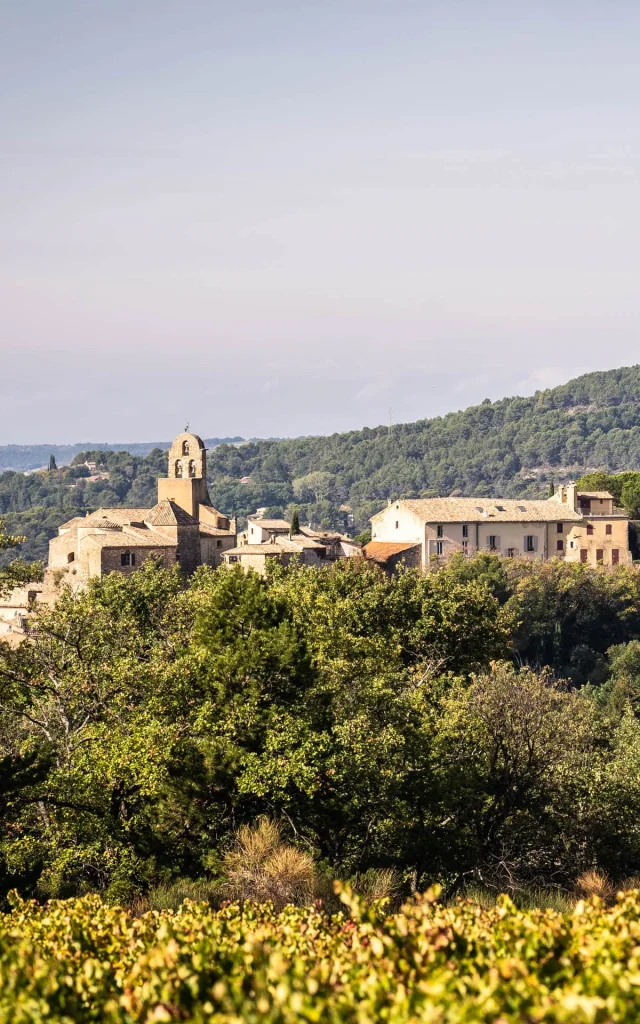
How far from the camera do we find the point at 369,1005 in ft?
23.8

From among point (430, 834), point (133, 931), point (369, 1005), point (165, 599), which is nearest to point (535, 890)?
point (430, 834)

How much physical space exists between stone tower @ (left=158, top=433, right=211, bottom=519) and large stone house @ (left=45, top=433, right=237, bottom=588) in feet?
0.18

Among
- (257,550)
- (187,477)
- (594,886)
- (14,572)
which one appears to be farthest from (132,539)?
(594,886)

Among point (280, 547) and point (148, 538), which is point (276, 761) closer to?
point (148, 538)

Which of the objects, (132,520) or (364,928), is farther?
(132,520)

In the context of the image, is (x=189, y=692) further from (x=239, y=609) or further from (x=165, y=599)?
(x=165, y=599)

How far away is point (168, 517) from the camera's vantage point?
211 feet

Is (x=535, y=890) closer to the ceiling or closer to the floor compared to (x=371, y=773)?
closer to the floor

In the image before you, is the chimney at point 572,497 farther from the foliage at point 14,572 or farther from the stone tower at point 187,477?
the foliage at point 14,572

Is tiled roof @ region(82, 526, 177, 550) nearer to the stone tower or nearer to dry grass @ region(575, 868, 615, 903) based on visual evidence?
the stone tower

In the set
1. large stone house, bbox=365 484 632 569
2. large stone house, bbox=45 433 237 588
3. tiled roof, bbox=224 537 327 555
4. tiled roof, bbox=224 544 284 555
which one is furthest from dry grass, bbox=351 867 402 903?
large stone house, bbox=365 484 632 569

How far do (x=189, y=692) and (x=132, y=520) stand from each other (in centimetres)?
4537

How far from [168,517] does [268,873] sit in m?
48.9

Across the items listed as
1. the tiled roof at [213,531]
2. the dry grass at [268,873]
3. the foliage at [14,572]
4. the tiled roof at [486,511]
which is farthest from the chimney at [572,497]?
the dry grass at [268,873]
